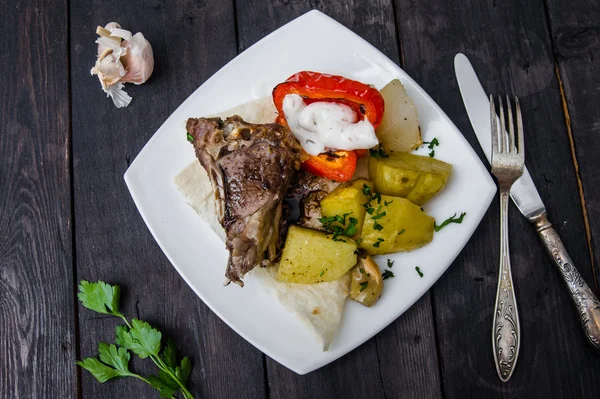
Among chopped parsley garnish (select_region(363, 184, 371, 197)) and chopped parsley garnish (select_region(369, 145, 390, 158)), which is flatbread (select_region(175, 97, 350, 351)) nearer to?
chopped parsley garnish (select_region(363, 184, 371, 197))

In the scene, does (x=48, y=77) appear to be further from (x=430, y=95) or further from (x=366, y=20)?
(x=430, y=95)

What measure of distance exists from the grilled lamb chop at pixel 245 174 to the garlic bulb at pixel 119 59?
685mm

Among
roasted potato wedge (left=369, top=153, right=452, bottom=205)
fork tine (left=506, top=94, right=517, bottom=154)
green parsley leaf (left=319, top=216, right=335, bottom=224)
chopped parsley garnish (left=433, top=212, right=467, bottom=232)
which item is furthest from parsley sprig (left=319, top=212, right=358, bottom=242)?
fork tine (left=506, top=94, right=517, bottom=154)

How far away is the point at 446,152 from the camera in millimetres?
2967

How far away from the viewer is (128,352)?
3145 mm

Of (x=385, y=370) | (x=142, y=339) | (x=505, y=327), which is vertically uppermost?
(x=142, y=339)

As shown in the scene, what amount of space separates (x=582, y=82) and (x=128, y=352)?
2979 millimetres

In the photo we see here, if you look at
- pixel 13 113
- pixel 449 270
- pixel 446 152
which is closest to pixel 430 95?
pixel 446 152

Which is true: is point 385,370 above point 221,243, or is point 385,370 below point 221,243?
below

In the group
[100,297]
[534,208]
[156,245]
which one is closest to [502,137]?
[534,208]

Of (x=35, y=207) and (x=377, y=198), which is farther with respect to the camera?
(x=35, y=207)

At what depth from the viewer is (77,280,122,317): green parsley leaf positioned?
311 centimetres

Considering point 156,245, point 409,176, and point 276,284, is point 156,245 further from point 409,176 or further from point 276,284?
point 409,176

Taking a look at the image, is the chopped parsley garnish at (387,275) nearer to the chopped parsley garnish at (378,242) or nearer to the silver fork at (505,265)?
the chopped parsley garnish at (378,242)
